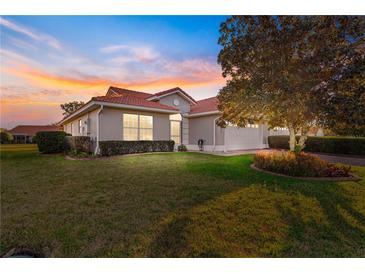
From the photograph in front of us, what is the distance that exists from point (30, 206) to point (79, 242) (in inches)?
76.6

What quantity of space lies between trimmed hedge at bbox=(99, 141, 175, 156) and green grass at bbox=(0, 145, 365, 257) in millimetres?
4990

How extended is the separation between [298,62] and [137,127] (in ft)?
30.3

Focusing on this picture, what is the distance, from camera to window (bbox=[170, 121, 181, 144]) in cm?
1378

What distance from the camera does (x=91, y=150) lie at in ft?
34.9

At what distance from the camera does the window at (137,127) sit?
11.1 meters

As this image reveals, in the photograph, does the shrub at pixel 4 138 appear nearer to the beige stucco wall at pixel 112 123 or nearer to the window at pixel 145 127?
the beige stucco wall at pixel 112 123

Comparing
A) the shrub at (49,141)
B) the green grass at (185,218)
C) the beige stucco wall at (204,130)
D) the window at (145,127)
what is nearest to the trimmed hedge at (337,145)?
the beige stucco wall at (204,130)

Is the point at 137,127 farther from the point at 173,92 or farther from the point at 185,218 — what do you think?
the point at 185,218

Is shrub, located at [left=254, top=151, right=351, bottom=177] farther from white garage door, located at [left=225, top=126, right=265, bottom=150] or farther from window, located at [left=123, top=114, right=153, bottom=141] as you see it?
window, located at [left=123, top=114, right=153, bottom=141]

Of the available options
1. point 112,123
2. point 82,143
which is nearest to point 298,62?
point 112,123

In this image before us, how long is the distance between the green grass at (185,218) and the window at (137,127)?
6.50 m

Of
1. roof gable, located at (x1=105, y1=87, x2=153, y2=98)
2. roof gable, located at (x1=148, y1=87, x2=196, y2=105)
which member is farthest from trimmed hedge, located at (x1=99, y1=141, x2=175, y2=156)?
roof gable, located at (x1=105, y1=87, x2=153, y2=98)
